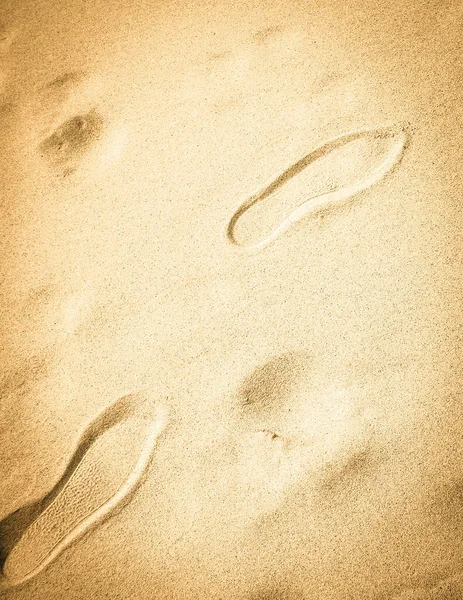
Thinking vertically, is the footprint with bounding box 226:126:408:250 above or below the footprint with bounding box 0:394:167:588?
above

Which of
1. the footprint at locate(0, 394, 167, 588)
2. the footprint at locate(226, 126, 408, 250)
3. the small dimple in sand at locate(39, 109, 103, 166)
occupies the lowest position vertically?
the footprint at locate(0, 394, 167, 588)

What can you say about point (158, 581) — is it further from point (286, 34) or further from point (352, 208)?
point (286, 34)

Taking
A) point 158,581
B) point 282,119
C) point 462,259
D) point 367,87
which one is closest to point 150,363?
point 158,581

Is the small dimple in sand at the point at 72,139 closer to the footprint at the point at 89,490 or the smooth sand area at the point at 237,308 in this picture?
the smooth sand area at the point at 237,308

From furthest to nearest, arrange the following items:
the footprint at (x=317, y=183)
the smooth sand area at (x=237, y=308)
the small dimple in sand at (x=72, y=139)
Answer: the small dimple in sand at (x=72, y=139) < the footprint at (x=317, y=183) < the smooth sand area at (x=237, y=308)

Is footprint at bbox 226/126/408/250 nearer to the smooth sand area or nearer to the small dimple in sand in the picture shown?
the smooth sand area

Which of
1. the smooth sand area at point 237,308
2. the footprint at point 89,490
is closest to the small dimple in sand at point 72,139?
the smooth sand area at point 237,308

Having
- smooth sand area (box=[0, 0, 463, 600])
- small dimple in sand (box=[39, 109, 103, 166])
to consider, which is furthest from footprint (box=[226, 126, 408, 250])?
small dimple in sand (box=[39, 109, 103, 166])
